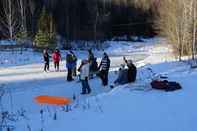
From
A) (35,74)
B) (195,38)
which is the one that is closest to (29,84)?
(35,74)

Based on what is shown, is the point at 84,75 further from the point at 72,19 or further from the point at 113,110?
the point at 72,19

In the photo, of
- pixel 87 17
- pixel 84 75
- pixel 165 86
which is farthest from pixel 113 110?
pixel 87 17

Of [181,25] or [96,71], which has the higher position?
[181,25]

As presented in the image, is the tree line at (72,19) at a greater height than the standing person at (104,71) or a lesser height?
greater

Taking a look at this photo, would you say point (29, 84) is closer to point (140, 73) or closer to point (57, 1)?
point (140, 73)

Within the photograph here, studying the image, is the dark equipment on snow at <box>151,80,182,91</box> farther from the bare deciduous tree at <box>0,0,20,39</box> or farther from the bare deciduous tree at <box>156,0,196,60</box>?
the bare deciduous tree at <box>0,0,20,39</box>

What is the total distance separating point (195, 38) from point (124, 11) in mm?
48026

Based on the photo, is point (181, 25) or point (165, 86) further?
point (181, 25)

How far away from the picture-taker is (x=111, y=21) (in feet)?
265

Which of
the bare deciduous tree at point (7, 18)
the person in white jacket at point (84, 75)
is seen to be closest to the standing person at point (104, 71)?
the person in white jacket at point (84, 75)

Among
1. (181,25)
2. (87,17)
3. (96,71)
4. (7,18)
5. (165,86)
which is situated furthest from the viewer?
(87,17)

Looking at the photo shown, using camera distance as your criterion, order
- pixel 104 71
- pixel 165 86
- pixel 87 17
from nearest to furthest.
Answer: pixel 165 86 < pixel 104 71 < pixel 87 17

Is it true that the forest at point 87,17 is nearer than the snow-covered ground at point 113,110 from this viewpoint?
No

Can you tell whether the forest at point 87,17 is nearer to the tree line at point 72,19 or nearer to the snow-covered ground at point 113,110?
the tree line at point 72,19
